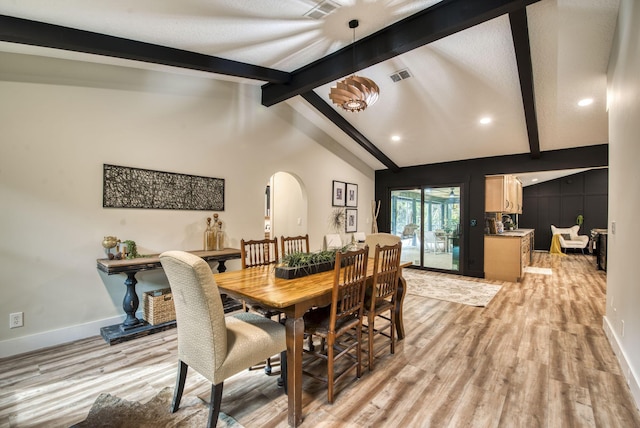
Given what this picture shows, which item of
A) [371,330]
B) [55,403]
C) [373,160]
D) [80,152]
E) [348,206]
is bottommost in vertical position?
[55,403]

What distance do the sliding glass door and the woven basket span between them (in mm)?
4691

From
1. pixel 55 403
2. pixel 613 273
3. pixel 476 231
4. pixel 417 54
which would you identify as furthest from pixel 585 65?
pixel 55 403

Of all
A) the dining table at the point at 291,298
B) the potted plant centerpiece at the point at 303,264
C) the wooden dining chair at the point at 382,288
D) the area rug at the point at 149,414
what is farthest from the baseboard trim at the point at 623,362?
the area rug at the point at 149,414

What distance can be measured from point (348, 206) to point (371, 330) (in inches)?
163

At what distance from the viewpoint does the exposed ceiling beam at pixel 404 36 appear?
2404 millimetres

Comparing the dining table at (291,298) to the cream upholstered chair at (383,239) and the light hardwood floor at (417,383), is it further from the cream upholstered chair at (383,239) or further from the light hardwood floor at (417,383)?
the cream upholstered chair at (383,239)

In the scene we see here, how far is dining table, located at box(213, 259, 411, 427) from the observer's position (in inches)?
69.0

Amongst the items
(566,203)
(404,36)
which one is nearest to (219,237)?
(404,36)

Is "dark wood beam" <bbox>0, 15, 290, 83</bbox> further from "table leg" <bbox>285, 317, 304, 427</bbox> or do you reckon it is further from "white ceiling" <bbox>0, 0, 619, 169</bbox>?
Answer: "table leg" <bbox>285, 317, 304, 427</bbox>

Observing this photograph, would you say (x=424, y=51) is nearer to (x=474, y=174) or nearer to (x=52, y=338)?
(x=474, y=174)

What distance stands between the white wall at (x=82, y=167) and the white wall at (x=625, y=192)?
408cm

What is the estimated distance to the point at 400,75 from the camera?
12.6 ft

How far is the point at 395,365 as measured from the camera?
2.48m

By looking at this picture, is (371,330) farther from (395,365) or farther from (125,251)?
(125,251)
